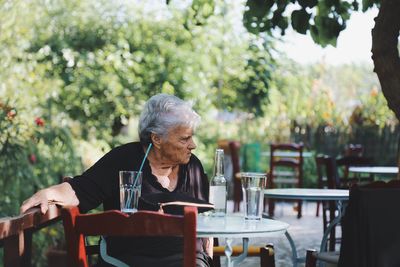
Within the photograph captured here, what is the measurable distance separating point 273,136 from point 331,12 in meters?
10.7

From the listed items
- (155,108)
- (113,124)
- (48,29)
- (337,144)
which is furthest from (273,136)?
(155,108)

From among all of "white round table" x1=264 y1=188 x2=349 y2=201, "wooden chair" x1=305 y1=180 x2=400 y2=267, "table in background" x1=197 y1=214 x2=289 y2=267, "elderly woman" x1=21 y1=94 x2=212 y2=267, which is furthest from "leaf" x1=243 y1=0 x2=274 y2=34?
"wooden chair" x1=305 y1=180 x2=400 y2=267

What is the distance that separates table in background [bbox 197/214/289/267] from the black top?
7.0 inches

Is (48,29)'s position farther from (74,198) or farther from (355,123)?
(74,198)

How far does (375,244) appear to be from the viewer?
3.07 metres

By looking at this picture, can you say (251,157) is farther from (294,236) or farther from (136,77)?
(294,236)

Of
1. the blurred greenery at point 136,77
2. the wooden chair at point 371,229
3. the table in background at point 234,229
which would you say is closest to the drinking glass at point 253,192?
the table in background at point 234,229

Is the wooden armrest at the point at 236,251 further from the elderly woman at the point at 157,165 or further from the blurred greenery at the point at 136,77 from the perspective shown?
the blurred greenery at the point at 136,77

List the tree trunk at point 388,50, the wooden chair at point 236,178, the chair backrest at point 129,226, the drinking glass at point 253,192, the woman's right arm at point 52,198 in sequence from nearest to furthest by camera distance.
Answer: the chair backrest at point 129,226 < the woman's right arm at point 52,198 < the drinking glass at point 253,192 < the tree trunk at point 388,50 < the wooden chair at point 236,178

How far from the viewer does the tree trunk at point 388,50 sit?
425 centimetres

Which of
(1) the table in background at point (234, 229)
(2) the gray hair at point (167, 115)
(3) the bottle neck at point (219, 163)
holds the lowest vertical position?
(1) the table in background at point (234, 229)

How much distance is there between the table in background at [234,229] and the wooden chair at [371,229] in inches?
9.9

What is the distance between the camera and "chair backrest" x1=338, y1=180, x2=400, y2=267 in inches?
121

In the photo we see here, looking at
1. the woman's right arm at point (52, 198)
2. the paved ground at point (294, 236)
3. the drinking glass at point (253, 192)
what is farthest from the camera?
the paved ground at point (294, 236)
